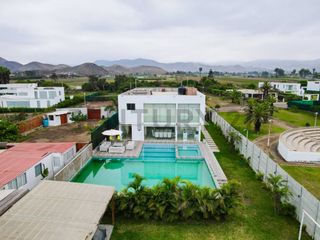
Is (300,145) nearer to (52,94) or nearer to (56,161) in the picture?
(56,161)

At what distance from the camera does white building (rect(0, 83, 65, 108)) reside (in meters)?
44.0

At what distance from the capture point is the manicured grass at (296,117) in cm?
3372

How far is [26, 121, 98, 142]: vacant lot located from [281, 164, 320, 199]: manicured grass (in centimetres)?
1887

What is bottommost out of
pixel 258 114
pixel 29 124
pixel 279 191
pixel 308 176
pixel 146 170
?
pixel 146 170

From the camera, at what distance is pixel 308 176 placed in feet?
52.7

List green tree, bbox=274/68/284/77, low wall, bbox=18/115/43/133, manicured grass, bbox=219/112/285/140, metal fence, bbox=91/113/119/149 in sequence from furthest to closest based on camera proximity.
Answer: green tree, bbox=274/68/284/77 < low wall, bbox=18/115/43/133 < manicured grass, bbox=219/112/285/140 < metal fence, bbox=91/113/119/149

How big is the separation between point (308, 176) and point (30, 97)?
152ft

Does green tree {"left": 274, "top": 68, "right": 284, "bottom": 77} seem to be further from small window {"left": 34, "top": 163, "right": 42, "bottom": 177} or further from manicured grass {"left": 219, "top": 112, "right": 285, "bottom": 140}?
small window {"left": 34, "top": 163, "right": 42, "bottom": 177}

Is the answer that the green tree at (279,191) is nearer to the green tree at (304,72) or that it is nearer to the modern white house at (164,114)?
the modern white house at (164,114)

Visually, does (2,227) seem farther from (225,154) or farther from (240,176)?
(225,154)

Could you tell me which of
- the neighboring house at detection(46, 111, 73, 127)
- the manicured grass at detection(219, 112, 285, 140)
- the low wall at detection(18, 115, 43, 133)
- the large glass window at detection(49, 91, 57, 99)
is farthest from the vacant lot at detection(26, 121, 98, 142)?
the manicured grass at detection(219, 112, 285, 140)

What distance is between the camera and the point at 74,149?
64.1 ft

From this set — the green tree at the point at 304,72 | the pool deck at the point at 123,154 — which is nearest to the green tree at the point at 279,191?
the pool deck at the point at 123,154

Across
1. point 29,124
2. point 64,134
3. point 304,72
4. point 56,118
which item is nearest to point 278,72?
point 304,72
